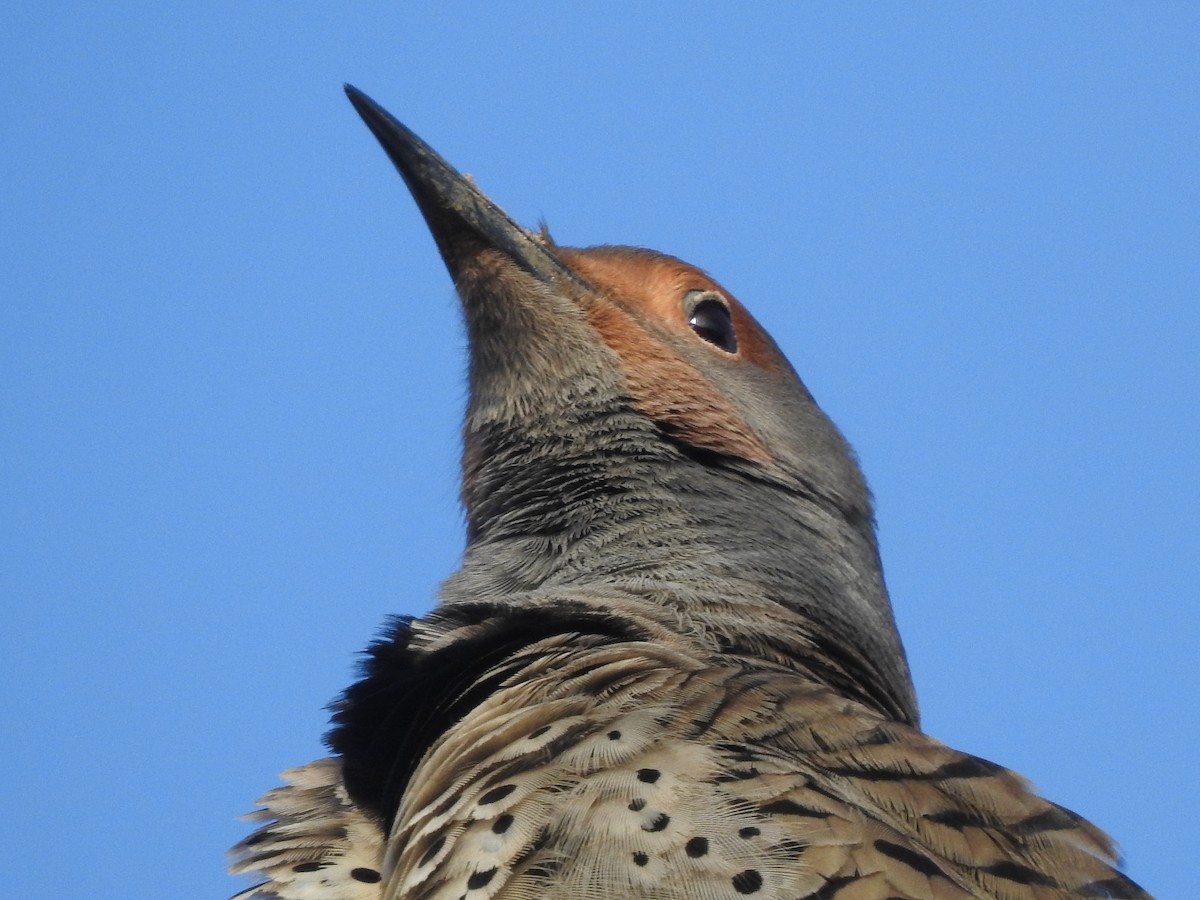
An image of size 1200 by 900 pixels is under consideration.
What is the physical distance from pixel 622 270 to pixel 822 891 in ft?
11.6

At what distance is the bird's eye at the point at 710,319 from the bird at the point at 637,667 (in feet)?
0.03

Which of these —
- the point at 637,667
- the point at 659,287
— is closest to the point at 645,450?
the point at 659,287

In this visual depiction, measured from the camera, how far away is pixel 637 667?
14.7ft

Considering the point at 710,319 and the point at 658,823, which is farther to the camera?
the point at 710,319

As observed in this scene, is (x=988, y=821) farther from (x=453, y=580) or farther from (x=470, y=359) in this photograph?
(x=470, y=359)

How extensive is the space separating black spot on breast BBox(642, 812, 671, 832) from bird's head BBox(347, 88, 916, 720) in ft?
3.81

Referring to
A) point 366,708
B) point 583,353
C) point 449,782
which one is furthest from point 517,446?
point 449,782

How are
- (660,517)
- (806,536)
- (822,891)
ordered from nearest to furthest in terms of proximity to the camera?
(822,891) < (660,517) < (806,536)

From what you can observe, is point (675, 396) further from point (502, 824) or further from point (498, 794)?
point (502, 824)

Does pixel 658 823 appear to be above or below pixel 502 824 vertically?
above

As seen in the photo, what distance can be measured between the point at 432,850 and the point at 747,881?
0.80 meters

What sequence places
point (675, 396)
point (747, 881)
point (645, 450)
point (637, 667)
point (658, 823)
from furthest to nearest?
1. point (675, 396)
2. point (645, 450)
3. point (637, 667)
4. point (658, 823)
5. point (747, 881)

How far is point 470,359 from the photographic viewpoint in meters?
6.76

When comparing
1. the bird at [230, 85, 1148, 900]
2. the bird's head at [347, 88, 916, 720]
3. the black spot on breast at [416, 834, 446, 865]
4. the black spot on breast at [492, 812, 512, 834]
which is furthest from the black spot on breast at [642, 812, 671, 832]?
the bird's head at [347, 88, 916, 720]
